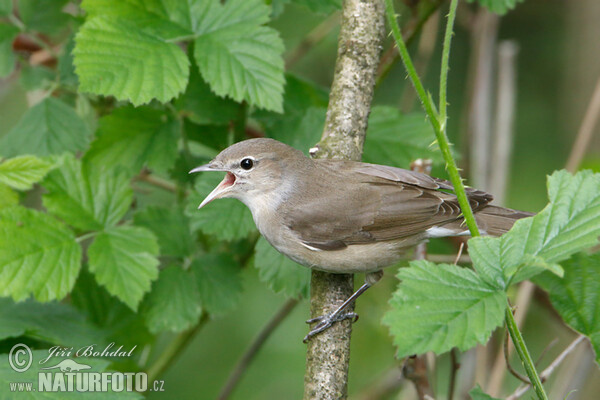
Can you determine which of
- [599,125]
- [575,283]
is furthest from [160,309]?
[599,125]

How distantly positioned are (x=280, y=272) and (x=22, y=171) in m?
1.24

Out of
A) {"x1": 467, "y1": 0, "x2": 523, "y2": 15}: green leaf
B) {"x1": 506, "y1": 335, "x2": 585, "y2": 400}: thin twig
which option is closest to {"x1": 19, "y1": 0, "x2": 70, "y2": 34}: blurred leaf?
{"x1": 467, "y1": 0, "x2": 523, "y2": 15}: green leaf

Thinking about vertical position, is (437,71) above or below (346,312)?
above

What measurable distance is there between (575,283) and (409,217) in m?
0.93

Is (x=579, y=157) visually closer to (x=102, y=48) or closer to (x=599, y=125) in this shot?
(x=599, y=125)

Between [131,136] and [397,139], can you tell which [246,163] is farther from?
[397,139]

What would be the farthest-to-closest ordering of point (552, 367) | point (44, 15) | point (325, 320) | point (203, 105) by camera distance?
point (44, 15)
point (203, 105)
point (325, 320)
point (552, 367)

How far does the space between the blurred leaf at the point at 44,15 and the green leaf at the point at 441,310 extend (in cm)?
248

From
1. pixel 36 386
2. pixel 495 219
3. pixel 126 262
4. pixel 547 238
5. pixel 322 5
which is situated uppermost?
pixel 322 5

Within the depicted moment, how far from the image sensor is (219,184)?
3.05 metres

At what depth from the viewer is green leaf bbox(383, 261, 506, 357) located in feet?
5.62

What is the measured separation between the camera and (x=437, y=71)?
6781 mm

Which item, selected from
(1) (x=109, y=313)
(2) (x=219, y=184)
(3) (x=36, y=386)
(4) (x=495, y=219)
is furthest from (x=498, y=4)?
(3) (x=36, y=386)

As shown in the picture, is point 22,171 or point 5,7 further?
point 5,7
